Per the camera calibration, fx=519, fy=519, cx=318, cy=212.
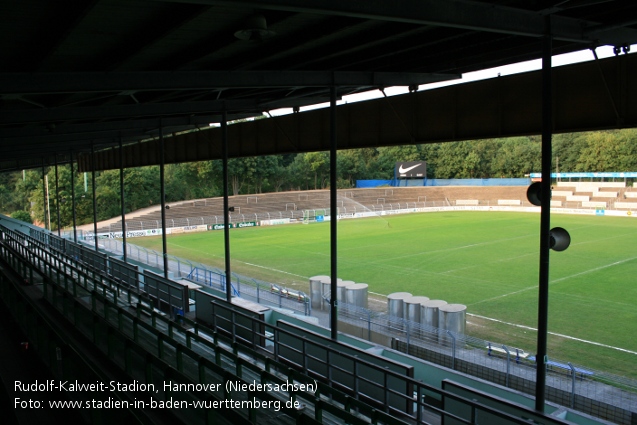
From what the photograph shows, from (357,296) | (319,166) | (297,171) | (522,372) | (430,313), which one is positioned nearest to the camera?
(522,372)

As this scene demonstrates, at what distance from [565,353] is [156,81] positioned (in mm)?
13109

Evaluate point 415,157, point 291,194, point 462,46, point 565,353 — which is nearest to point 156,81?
point 462,46

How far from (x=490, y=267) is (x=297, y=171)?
2260 inches

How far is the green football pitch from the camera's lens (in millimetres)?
16938

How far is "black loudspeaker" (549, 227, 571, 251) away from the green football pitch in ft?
26.9

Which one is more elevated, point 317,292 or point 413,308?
point 413,308

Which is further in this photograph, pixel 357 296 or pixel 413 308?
pixel 357 296

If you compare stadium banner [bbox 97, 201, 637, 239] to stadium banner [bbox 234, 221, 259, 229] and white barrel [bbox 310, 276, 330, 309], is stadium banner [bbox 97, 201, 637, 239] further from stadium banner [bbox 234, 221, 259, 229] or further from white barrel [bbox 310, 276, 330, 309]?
white barrel [bbox 310, 276, 330, 309]

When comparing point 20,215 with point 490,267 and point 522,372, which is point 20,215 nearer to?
point 490,267

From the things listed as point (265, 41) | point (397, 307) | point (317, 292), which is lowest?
point (317, 292)

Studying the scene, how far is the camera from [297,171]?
8319 cm

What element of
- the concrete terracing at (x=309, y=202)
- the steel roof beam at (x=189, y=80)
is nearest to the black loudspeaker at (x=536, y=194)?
the steel roof beam at (x=189, y=80)

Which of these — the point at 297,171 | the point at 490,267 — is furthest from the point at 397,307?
the point at 297,171

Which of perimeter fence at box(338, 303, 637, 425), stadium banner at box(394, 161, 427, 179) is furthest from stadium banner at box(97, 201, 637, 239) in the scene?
perimeter fence at box(338, 303, 637, 425)
